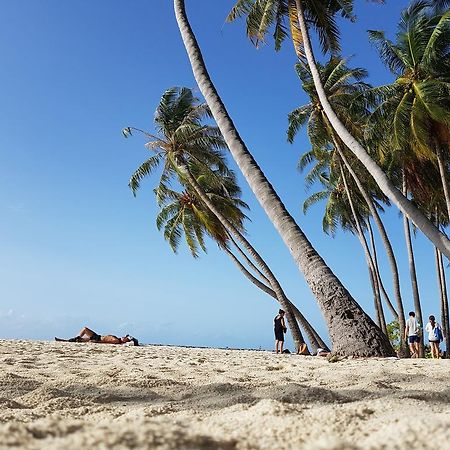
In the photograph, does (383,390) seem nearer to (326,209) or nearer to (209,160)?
(209,160)

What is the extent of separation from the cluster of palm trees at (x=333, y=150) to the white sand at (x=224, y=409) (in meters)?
2.76

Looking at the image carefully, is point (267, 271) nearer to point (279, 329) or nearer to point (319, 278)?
point (279, 329)

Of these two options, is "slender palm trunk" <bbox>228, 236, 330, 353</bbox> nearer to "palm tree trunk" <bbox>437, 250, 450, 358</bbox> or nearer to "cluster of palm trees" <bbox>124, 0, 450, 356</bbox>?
"cluster of palm trees" <bbox>124, 0, 450, 356</bbox>

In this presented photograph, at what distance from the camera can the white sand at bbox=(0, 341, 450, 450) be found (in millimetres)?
1495

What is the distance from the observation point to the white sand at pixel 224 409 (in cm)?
150

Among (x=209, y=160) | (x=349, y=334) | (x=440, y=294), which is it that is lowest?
(x=349, y=334)

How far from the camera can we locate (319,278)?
23.1ft

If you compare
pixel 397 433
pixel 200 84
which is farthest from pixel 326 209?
pixel 397 433

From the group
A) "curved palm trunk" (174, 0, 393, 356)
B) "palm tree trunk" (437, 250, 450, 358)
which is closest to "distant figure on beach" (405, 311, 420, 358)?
"curved palm trunk" (174, 0, 393, 356)

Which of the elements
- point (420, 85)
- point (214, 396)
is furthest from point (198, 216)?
point (214, 396)

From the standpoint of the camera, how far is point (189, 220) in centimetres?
2384

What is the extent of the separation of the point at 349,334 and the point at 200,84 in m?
5.36

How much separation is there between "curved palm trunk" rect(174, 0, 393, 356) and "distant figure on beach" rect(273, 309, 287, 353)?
22.9ft

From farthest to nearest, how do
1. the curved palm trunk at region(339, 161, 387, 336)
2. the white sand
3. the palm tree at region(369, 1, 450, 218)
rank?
the curved palm trunk at region(339, 161, 387, 336) → the palm tree at region(369, 1, 450, 218) → the white sand
